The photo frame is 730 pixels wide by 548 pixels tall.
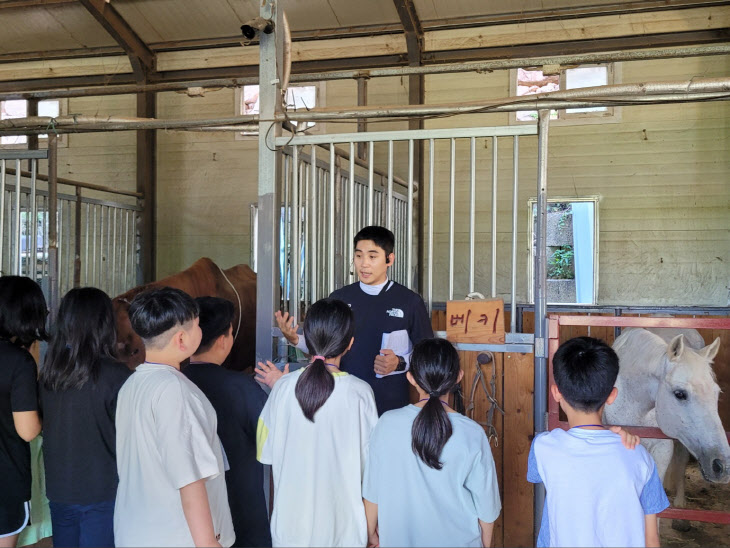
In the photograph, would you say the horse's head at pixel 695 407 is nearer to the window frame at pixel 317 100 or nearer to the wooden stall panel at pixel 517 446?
the wooden stall panel at pixel 517 446

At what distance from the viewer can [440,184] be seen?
6066 millimetres

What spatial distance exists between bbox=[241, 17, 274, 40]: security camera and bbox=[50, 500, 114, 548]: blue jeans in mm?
1751

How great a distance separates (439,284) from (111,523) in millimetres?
4595

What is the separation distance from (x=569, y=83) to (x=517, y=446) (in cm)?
425

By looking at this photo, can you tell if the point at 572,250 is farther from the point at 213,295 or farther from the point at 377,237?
the point at 377,237

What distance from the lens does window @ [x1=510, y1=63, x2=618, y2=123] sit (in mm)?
5648

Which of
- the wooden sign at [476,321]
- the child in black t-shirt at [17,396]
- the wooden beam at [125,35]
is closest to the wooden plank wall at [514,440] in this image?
the wooden sign at [476,321]

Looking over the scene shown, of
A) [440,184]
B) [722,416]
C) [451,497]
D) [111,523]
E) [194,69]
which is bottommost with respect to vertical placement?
[722,416]

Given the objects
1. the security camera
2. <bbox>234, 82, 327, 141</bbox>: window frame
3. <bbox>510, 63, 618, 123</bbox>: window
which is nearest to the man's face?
the security camera

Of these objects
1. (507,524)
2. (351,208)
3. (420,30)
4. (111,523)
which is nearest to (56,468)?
(111,523)

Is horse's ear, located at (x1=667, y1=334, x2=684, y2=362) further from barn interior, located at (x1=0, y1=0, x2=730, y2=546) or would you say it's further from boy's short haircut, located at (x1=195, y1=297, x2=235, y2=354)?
barn interior, located at (x1=0, y1=0, x2=730, y2=546)

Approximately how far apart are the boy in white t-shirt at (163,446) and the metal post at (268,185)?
1.02 m

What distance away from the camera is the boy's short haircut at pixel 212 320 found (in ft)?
6.07

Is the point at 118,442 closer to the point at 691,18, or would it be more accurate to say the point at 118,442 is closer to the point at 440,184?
the point at 440,184
